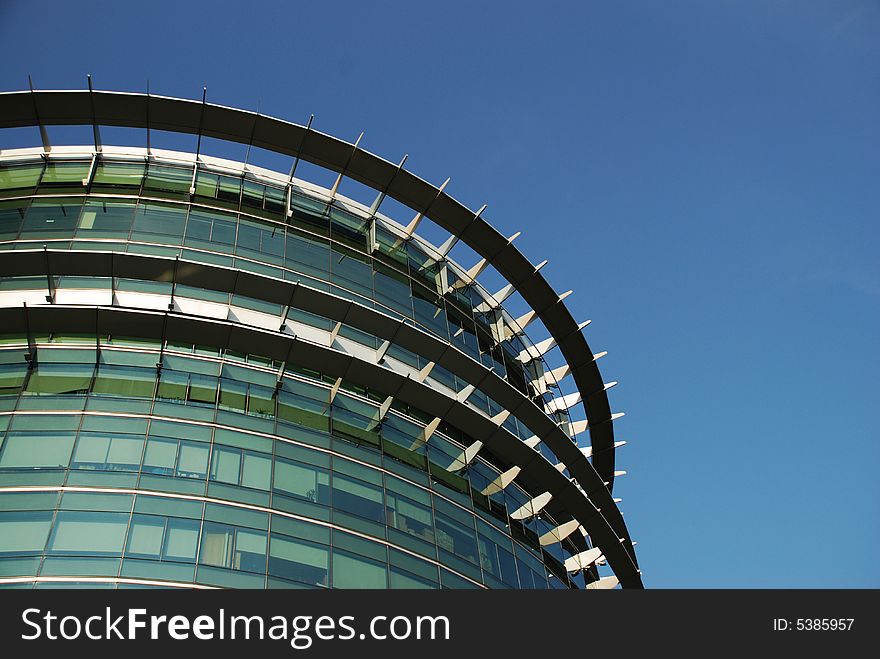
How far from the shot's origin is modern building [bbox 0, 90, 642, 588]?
78.0ft

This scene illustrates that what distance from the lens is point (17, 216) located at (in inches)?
1214

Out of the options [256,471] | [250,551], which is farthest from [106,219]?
[250,551]

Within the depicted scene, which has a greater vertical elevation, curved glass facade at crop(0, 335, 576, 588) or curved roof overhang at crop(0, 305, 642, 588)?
curved roof overhang at crop(0, 305, 642, 588)

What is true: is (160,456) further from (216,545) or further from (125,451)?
(216,545)

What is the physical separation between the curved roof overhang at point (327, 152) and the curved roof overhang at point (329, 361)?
2.30 m

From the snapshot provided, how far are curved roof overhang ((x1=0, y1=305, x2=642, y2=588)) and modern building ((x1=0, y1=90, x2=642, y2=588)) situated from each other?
84mm

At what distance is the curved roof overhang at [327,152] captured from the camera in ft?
105

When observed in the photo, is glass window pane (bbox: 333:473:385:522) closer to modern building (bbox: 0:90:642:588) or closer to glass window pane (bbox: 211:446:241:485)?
modern building (bbox: 0:90:642:588)

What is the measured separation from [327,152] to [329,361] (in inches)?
347

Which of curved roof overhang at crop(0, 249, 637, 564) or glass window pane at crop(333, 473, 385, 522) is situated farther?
curved roof overhang at crop(0, 249, 637, 564)

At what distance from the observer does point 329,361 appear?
29234 millimetres

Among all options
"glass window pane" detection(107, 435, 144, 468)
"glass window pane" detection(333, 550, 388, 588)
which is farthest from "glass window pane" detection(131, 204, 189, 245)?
"glass window pane" detection(333, 550, 388, 588)

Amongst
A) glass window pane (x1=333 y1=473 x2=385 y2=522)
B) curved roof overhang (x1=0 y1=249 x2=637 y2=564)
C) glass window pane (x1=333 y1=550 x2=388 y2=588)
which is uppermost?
curved roof overhang (x1=0 y1=249 x2=637 y2=564)
